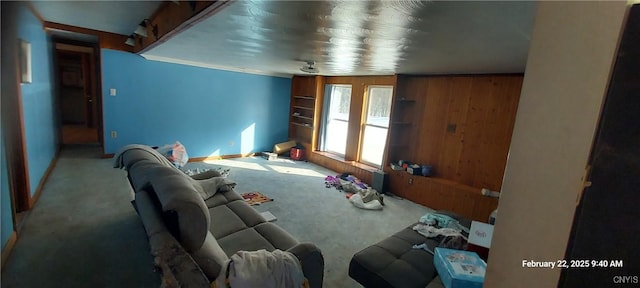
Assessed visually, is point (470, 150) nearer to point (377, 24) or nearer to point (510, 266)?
point (377, 24)

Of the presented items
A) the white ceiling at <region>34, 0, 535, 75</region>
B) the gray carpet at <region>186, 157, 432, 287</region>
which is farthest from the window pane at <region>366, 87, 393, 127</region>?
the white ceiling at <region>34, 0, 535, 75</region>

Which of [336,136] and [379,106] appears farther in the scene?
[336,136]

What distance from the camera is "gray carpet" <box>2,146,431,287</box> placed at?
76.9 inches

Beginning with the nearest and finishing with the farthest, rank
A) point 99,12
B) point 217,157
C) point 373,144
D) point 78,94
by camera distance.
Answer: point 99,12
point 373,144
point 217,157
point 78,94

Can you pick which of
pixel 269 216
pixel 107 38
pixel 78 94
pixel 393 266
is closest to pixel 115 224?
pixel 269 216

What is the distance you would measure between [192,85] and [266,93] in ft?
5.10

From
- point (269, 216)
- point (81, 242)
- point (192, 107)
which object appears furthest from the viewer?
point (192, 107)

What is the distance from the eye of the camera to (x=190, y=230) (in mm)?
1319

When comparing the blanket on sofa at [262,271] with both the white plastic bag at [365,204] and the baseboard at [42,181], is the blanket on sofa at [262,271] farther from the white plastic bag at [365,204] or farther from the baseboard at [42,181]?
the baseboard at [42,181]

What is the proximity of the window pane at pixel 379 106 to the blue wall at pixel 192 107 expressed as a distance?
228 centimetres

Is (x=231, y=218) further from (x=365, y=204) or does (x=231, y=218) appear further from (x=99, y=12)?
(x=99, y=12)

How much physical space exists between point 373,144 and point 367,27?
3.45m

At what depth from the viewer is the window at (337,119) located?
5.61 metres

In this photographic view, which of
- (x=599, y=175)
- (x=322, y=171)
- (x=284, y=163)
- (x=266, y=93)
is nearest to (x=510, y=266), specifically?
(x=599, y=175)
